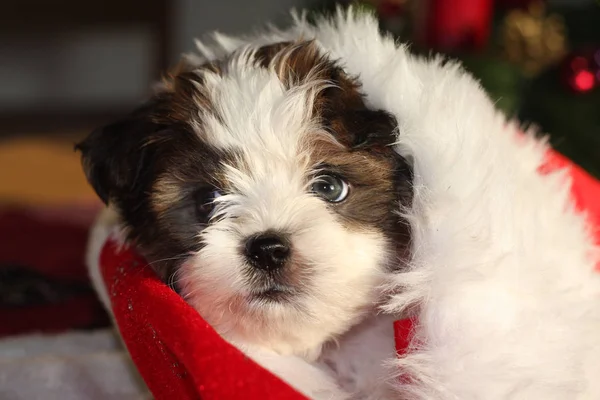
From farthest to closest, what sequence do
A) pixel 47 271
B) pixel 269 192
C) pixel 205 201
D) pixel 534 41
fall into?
pixel 534 41
pixel 47 271
pixel 205 201
pixel 269 192

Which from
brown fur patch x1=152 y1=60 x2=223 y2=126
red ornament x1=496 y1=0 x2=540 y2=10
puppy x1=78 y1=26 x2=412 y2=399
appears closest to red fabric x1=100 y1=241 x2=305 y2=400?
puppy x1=78 y1=26 x2=412 y2=399

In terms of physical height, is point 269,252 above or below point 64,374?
above

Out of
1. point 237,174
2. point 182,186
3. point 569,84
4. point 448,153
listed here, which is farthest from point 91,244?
point 569,84

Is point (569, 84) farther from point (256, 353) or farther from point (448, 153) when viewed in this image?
point (256, 353)

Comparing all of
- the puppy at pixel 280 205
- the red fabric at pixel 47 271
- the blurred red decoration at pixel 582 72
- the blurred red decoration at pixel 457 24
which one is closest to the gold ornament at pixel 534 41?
the blurred red decoration at pixel 457 24

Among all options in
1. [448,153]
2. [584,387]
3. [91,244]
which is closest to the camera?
[584,387]

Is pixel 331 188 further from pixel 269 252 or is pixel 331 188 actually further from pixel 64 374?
pixel 64 374

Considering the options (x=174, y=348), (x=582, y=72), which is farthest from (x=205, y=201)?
(x=582, y=72)
